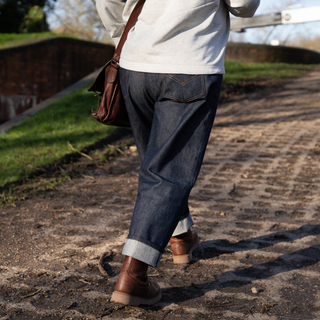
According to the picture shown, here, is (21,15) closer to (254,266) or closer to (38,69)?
(38,69)

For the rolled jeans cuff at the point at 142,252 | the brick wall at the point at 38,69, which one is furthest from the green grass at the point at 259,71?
the rolled jeans cuff at the point at 142,252

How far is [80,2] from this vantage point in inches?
985

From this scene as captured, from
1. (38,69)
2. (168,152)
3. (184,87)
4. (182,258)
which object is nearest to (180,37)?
(184,87)

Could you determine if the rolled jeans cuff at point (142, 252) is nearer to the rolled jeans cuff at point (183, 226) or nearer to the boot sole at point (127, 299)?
the boot sole at point (127, 299)

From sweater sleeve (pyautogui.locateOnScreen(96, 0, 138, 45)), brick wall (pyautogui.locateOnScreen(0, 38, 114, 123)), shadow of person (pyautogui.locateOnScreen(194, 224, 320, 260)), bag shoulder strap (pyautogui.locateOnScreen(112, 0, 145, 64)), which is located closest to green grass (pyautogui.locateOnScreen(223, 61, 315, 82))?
brick wall (pyautogui.locateOnScreen(0, 38, 114, 123))

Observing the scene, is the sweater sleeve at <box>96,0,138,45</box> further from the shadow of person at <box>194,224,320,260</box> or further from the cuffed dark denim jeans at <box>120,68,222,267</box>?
the shadow of person at <box>194,224,320,260</box>

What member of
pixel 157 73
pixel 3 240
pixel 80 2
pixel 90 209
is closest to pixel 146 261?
pixel 157 73

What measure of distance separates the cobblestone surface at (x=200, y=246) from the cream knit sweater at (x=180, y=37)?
1240mm

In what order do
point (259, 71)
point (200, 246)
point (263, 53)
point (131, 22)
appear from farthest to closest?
1. point (263, 53)
2. point (259, 71)
3. point (200, 246)
4. point (131, 22)

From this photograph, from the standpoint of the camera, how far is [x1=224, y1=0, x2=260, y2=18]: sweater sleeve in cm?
190

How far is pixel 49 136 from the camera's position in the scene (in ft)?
20.6

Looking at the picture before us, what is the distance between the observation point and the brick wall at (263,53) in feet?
59.2

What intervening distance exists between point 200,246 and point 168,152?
1.15 metres

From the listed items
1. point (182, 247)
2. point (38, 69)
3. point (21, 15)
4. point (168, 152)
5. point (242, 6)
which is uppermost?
point (242, 6)
